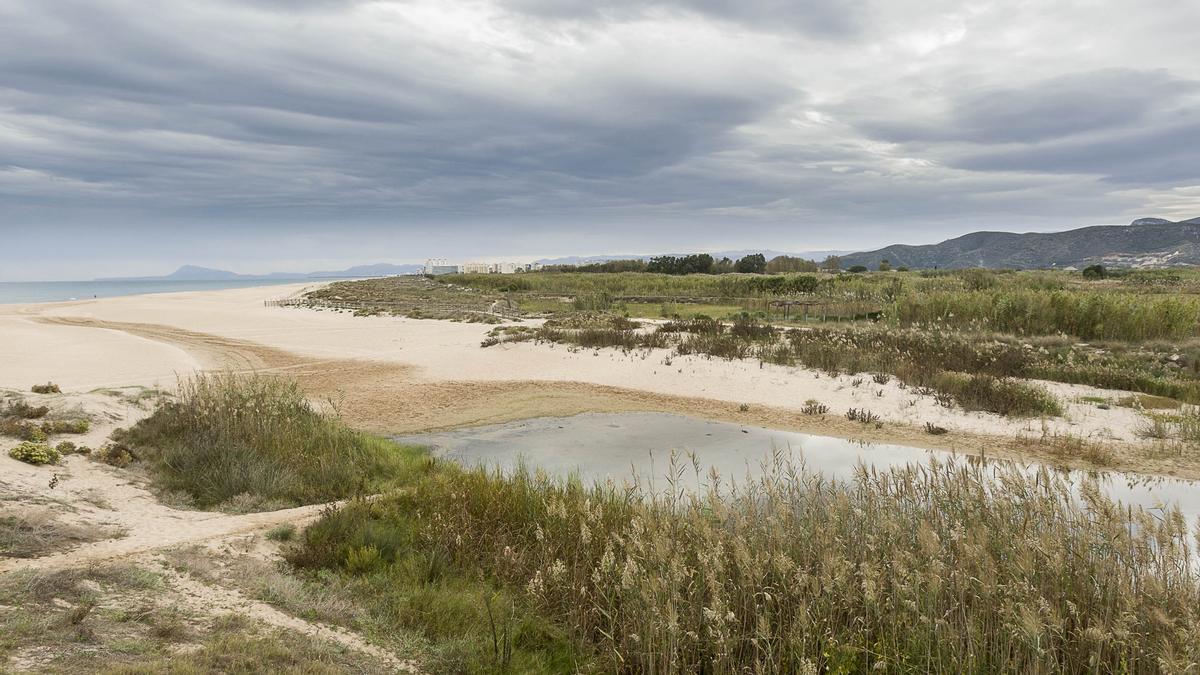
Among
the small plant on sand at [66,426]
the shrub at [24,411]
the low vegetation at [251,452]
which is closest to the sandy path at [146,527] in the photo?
the low vegetation at [251,452]

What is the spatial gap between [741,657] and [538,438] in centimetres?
855

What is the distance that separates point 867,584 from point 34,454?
986 cm

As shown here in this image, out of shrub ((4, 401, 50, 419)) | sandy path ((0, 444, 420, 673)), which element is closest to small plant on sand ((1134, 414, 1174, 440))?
sandy path ((0, 444, 420, 673))

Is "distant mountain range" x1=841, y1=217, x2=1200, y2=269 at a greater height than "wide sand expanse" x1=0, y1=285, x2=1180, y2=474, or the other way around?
"distant mountain range" x1=841, y1=217, x2=1200, y2=269

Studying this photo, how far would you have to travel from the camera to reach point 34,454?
783 centimetres

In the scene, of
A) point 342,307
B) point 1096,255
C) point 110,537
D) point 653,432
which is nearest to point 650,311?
point 653,432

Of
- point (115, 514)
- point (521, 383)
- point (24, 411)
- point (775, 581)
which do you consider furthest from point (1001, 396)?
point (24, 411)

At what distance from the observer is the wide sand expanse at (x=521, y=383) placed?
497 inches

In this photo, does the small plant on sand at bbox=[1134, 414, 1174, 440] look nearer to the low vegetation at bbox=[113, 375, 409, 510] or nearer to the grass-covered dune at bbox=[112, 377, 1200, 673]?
the grass-covered dune at bbox=[112, 377, 1200, 673]

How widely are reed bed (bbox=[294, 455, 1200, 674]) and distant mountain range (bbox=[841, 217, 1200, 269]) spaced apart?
102986 mm

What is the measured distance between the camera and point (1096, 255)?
116m

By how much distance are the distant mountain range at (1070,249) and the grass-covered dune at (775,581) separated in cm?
10295

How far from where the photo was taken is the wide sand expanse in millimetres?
12633

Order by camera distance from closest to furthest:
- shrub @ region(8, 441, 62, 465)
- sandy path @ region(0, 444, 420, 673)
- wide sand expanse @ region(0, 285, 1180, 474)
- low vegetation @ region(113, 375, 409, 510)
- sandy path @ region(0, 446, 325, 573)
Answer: sandy path @ region(0, 444, 420, 673) → sandy path @ region(0, 446, 325, 573) → shrub @ region(8, 441, 62, 465) → low vegetation @ region(113, 375, 409, 510) → wide sand expanse @ region(0, 285, 1180, 474)
